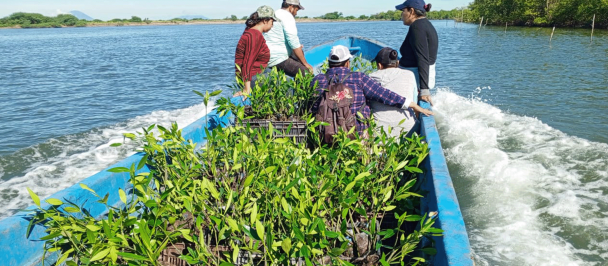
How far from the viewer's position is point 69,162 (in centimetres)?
657

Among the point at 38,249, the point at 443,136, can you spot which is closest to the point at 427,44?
the point at 443,136

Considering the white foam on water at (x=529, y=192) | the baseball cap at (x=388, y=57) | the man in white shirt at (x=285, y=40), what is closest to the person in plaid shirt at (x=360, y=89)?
the baseball cap at (x=388, y=57)

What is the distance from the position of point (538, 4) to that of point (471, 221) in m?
48.0

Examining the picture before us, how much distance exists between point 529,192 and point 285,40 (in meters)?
3.34

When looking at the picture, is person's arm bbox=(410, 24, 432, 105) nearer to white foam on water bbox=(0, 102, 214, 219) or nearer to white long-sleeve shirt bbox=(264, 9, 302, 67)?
white long-sleeve shirt bbox=(264, 9, 302, 67)

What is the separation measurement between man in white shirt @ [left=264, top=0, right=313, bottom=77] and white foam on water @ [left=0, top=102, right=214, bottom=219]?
213 cm

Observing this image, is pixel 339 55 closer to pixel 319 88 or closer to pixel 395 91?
pixel 319 88

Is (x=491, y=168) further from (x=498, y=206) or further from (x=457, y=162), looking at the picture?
(x=498, y=206)

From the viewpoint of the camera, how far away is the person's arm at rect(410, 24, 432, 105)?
15.0ft

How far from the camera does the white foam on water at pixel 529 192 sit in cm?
386

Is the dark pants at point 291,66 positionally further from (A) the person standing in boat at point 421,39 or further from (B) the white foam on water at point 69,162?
(B) the white foam on water at point 69,162

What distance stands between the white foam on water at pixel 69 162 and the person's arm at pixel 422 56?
302 centimetres

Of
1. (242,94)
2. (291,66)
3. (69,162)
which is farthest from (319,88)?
(69,162)

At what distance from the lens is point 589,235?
3.98 meters
